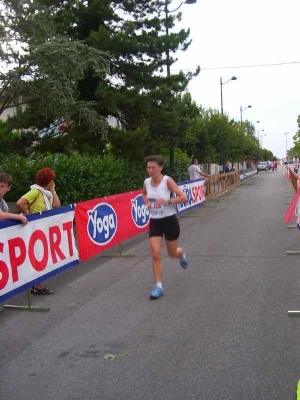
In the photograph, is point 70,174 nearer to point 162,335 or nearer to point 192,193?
point 192,193

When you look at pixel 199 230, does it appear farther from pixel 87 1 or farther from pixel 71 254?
pixel 87 1

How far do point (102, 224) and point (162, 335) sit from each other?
12.4 feet

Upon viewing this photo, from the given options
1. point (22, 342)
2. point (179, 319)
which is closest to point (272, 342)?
point (179, 319)

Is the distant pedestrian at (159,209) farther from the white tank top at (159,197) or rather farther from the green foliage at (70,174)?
the green foliage at (70,174)

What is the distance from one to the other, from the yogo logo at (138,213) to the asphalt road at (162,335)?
156cm

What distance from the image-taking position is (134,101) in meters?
18.5

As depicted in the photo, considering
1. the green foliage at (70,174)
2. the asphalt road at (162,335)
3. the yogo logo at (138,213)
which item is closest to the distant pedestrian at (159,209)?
the asphalt road at (162,335)

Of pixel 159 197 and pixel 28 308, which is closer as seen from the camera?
pixel 28 308

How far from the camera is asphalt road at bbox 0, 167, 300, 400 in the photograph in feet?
12.8

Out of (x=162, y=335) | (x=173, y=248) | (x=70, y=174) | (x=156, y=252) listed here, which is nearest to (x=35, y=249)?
(x=156, y=252)

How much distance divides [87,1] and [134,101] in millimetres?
4310

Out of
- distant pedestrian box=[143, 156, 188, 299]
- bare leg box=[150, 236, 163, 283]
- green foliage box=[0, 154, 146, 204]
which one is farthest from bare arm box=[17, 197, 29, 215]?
green foliage box=[0, 154, 146, 204]

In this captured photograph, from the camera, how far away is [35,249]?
20.7ft

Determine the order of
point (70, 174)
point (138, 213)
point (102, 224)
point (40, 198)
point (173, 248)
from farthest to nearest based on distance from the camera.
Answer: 1. point (70, 174)
2. point (138, 213)
3. point (102, 224)
4. point (40, 198)
5. point (173, 248)
